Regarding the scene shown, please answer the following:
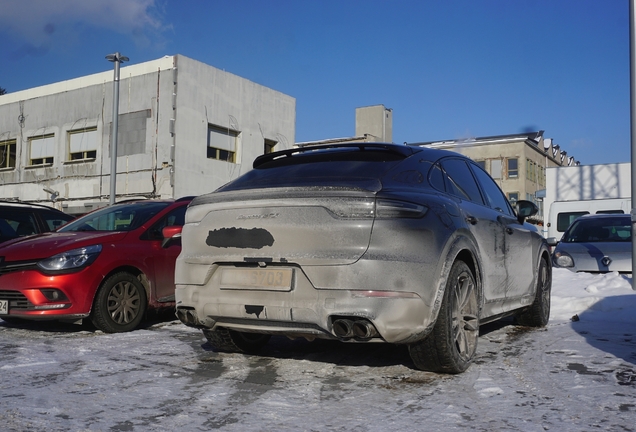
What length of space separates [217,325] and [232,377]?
360 mm

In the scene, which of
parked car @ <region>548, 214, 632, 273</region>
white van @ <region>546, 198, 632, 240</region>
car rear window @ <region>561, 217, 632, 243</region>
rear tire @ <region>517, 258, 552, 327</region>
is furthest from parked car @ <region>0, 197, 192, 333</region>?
white van @ <region>546, 198, 632, 240</region>

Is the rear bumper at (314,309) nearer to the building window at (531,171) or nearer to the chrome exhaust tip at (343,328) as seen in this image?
the chrome exhaust tip at (343,328)

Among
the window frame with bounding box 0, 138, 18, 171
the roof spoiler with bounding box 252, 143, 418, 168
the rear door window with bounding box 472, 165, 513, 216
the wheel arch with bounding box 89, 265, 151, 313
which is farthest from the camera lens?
the window frame with bounding box 0, 138, 18, 171

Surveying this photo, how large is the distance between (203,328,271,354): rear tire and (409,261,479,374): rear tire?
142 centimetres

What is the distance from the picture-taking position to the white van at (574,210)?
17.3 m

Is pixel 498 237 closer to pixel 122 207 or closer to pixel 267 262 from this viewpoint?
pixel 267 262

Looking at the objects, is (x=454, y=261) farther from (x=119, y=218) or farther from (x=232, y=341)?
(x=119, y=218)

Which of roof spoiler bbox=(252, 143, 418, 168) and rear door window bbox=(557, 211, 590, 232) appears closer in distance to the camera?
roof spoiler bbox=(252, 143, 418, 168)

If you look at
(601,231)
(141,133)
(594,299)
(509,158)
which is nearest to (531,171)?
(509,158)

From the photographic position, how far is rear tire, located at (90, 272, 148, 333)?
627 centimetres

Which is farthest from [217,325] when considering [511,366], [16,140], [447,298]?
[16,140]

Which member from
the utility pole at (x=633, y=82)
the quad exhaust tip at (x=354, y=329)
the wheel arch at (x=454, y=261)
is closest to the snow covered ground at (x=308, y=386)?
the quad exhaust tip at (x=354, y=329)

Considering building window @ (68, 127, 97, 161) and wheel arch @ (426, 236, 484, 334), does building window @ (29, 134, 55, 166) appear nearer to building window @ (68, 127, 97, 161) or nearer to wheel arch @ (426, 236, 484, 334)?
building window @ (68, 127, 97, 161)

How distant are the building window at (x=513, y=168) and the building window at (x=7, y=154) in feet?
139
